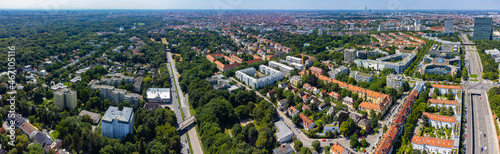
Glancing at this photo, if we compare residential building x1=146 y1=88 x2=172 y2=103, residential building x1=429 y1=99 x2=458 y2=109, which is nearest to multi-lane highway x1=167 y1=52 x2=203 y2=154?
residential building x1=146 y1=88 x2=172 y2=103

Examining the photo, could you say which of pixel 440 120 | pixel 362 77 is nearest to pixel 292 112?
pixel 440 120

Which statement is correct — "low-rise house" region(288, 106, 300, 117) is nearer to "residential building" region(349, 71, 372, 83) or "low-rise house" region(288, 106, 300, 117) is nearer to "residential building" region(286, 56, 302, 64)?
"residential building" region(349, 71, 372, 83)

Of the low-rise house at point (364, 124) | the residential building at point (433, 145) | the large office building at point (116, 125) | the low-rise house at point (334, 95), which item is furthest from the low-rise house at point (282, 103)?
the large office building at point (116, 125)

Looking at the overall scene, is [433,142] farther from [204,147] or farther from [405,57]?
[405,57]

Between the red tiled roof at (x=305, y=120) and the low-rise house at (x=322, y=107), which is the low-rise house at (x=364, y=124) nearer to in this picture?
the red tiled roof at (x=305, y=120)

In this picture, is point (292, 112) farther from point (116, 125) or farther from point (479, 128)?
point (479, 128)
